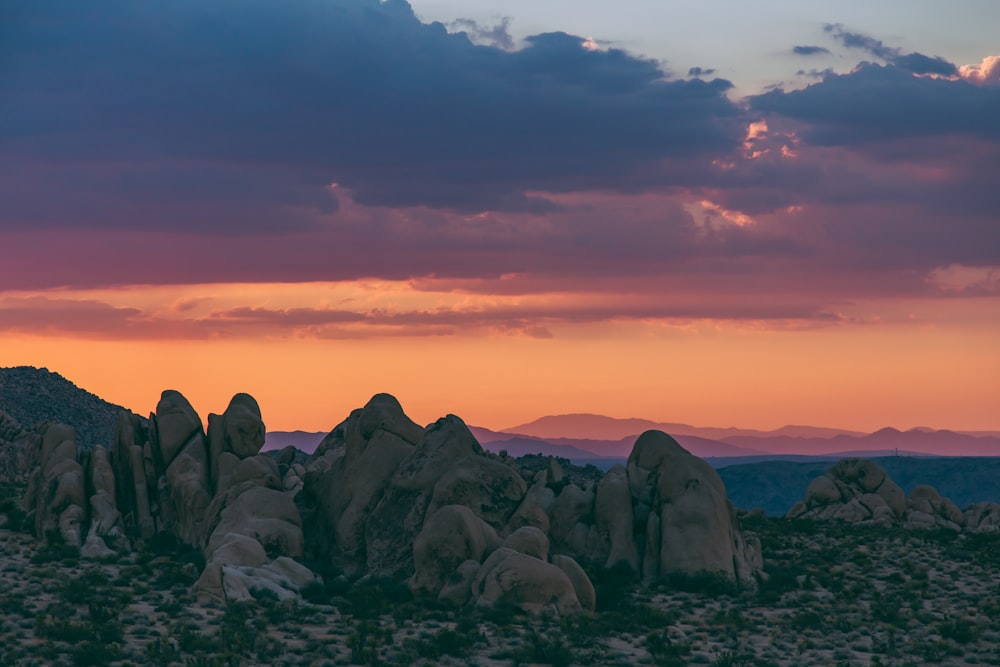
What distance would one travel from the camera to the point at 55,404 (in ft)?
524

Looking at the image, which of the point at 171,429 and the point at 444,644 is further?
the point at 171,429

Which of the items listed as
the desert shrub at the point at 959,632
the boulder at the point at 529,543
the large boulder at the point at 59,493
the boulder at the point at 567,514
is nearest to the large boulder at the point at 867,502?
the boulder at the point at 567,514

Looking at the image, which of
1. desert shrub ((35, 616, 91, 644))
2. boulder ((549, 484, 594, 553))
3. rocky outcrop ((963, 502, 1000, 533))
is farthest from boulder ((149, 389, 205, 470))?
rocky outcrop ((963, 502, 1000, 533))

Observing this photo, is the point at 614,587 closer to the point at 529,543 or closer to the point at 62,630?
the point at 529,543

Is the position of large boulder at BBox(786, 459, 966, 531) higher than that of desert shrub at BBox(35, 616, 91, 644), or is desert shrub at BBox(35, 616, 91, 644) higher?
large boulder at BBox(786, 459, 966, 531)

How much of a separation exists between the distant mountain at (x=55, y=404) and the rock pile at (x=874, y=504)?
85088 millimetres

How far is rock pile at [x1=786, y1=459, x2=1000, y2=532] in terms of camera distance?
333ft

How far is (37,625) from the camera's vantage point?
146 ft

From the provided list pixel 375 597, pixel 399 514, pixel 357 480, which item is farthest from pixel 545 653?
pixel 357 480

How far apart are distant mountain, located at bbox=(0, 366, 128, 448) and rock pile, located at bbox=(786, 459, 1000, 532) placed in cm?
8509

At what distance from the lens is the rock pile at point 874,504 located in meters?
101

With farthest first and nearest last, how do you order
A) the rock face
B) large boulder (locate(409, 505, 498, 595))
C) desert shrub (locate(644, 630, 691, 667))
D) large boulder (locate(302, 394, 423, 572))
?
1. large boulder (locate(302, 394, 423, 572))
2. the rock face
3. large boulder (locate(409, 505, 498, 595))
4. desert shrub (locate(644, 630, 691, 667))

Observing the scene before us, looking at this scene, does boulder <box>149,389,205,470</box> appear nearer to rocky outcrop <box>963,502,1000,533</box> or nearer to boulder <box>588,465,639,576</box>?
boulder <box>588,465,639,576</box>

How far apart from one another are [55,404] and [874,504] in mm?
104732
